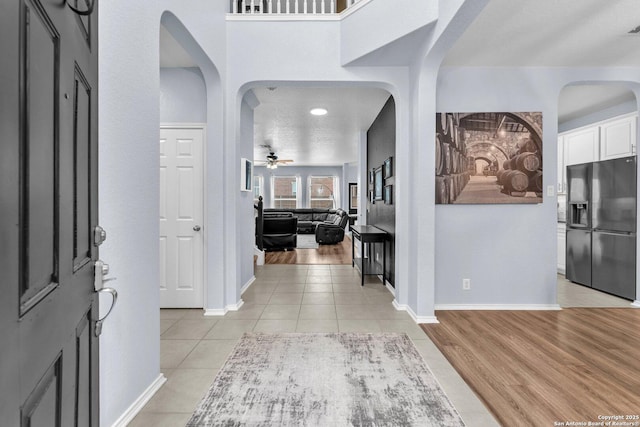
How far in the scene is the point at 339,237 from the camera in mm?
8945

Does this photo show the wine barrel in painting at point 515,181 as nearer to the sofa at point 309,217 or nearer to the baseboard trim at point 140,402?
the baseboard trim at point 140,402

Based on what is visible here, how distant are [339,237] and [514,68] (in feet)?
20.1

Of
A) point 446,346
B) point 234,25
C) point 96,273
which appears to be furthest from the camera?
point 234,25

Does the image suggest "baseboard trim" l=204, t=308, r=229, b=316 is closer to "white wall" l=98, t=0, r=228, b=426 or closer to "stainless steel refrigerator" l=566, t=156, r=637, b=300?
"white wall" l=98, t=0, r=228, b=426

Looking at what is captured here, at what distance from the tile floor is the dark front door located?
3.10 feet

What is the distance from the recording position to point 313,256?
272 inches

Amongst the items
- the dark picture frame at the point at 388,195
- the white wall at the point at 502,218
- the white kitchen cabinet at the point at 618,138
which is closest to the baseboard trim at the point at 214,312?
the white wall at the point at 502,218

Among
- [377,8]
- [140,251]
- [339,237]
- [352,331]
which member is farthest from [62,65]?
[339,237]

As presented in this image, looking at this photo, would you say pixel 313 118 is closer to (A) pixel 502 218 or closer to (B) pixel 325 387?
(A) pixel 502 218

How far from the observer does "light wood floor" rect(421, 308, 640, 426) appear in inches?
72.4

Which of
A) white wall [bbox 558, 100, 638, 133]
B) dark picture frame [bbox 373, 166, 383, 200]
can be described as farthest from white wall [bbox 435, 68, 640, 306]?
dark picture frame [bbox 373, 166, 383, 200]

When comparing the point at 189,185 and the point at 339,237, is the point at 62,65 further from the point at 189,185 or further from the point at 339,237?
the point at 339,237

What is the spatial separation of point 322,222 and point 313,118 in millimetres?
4720

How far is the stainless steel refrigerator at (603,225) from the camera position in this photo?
3697mm
